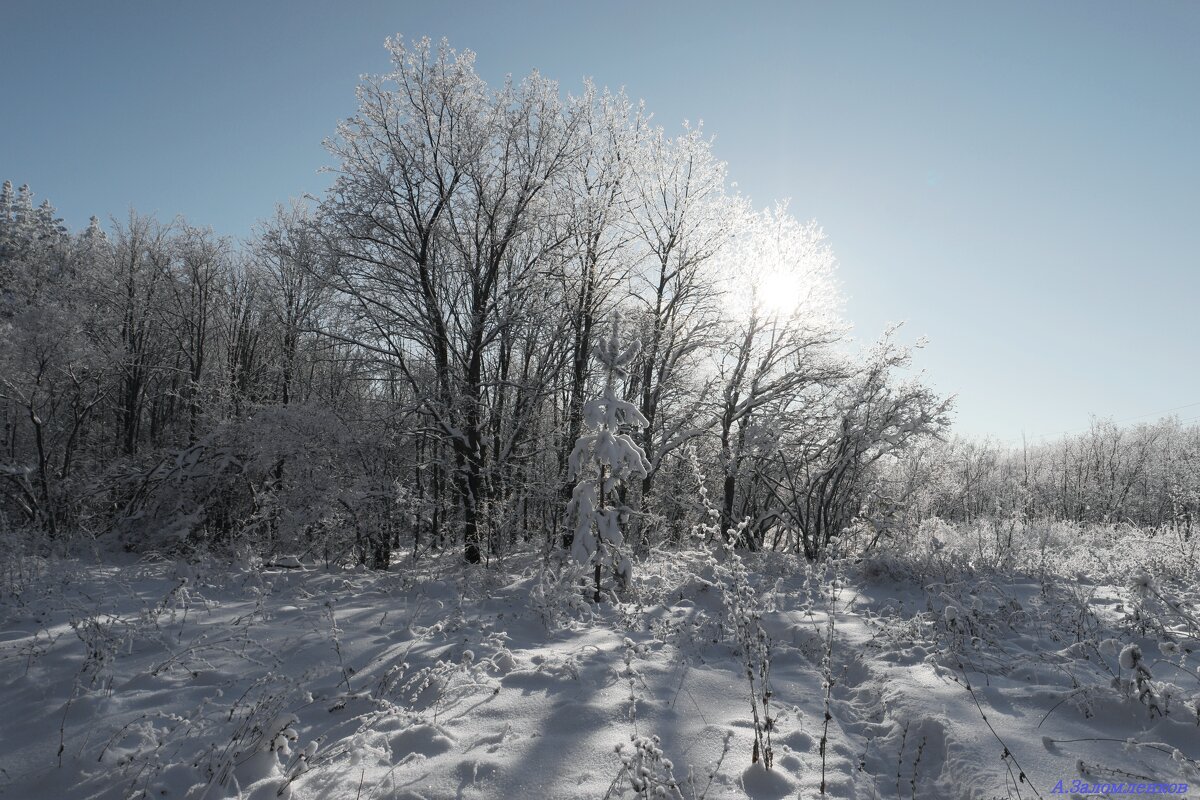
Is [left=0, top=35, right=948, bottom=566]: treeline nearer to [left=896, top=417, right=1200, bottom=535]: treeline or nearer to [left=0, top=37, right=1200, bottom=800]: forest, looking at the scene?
[left=0, top=37, right=1200, bottom=800]: forest

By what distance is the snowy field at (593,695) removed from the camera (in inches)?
105

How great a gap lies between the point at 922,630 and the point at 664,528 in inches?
407

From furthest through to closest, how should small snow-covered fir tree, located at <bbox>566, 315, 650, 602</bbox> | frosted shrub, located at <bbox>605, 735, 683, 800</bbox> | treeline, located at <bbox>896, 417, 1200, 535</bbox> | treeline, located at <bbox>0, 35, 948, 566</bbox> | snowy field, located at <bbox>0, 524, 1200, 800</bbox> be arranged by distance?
treeline, located at <bbox>896, 417, 1200, 535</bbox>
treeline, located at <bbox>0, 35, 948, 566</bbox>
small snow-covered fir tree, located at <bbox>566, 315, 650, 602</bbox>
snowy field, located at <bbox>0, 524, 1200, 800</bbox>
frosted shrub, located at <bbox>605, 735, 683, 800</bbox>

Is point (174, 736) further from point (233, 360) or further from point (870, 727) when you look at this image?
point (233, 360)

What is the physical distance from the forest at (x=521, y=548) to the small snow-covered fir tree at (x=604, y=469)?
5 cm

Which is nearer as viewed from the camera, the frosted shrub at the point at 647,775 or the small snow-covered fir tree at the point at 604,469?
the frosted shrub at the point at 647,775

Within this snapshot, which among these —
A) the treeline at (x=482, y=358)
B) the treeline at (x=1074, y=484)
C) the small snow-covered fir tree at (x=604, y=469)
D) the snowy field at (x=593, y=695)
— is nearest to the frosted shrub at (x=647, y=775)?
the snowy field at (x=593, y=695)

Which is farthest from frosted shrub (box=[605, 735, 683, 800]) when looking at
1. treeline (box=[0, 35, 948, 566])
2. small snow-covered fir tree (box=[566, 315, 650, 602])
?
treeline (box=[0, 35, 948, 566])

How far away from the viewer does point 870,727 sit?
3.36m

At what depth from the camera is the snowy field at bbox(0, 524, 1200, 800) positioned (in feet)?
8.79

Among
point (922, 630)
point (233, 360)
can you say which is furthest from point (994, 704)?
point (233, 360)

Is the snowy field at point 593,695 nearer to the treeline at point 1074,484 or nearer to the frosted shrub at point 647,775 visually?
the frosted shrub at point 647,775

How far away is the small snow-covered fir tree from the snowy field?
53 cm

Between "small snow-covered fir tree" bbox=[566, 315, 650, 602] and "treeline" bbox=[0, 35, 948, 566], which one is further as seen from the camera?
"treeline" bbox=[0, 35, 948, 566]
